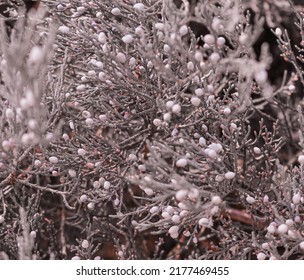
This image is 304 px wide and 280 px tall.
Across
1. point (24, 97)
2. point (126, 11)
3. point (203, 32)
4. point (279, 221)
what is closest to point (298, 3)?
point (203, 32)

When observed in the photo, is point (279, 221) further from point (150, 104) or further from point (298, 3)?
point (298, 3)

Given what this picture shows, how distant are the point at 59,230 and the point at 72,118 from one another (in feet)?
2.54

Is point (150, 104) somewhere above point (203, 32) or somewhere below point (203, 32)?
above

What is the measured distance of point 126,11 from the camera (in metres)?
1.73
